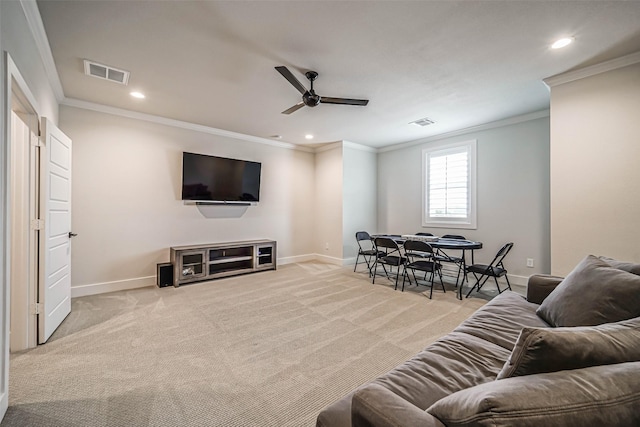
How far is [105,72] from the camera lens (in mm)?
2910

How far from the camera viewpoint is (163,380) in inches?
75.5

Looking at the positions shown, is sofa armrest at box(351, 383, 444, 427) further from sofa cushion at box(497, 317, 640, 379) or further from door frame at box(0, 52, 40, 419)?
door frame at box(0, 52, 40, 419)

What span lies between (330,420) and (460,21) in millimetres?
2767

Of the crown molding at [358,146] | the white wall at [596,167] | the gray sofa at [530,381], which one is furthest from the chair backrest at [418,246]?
the crown molding at [358,146]

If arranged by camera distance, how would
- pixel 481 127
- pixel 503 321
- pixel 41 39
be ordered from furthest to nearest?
pixel 481 127 < pixel 41 39 < pixel 503 321

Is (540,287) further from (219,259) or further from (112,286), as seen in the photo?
(112,286)

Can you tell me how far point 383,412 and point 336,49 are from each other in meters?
2.71

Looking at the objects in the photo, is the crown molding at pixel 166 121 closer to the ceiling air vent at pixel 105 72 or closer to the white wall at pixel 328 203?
the white wall at pixel 328 203

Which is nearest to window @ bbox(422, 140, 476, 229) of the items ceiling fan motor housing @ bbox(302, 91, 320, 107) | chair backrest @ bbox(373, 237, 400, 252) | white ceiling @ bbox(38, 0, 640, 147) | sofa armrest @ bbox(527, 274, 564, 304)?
white ceiling @ bbox(38, 0, 640, 147)

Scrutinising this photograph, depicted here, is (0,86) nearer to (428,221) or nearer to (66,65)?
(66,65)

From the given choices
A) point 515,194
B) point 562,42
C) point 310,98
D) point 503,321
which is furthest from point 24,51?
point 515,194

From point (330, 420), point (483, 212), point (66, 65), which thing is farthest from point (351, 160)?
point (330, 420)

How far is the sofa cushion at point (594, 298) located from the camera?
1.39 meters

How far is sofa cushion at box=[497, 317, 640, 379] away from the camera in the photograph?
77cm
